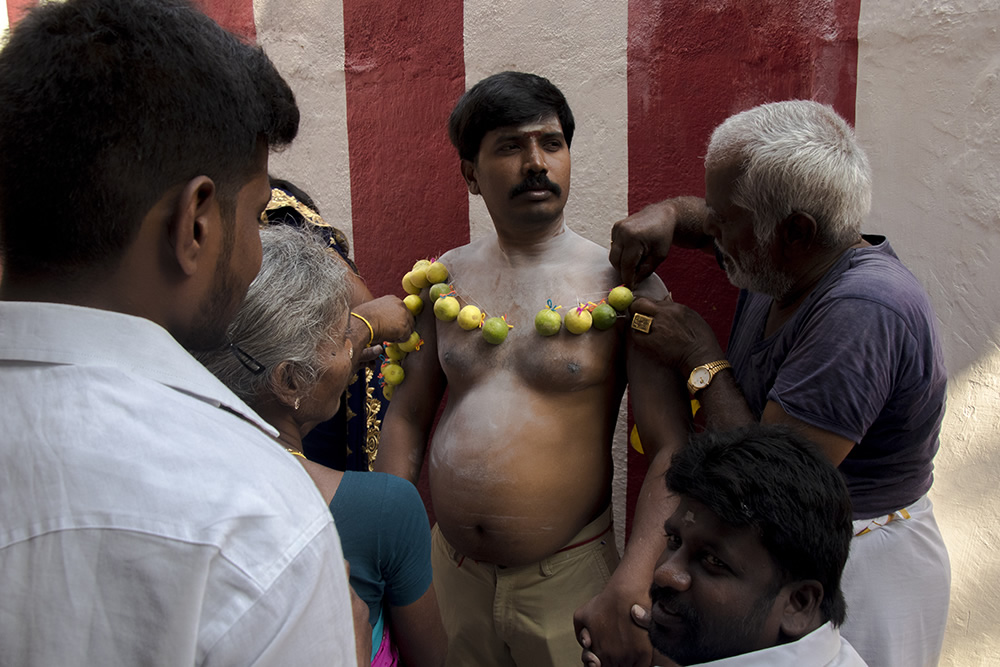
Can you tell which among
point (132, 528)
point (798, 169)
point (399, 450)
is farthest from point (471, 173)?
point (132, 528)

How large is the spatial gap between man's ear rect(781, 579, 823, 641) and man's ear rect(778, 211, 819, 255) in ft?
2.77

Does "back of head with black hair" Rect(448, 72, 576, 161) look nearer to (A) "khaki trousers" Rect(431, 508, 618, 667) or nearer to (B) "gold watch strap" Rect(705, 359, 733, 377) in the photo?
(B) "gold watch strap" Rect(705, 359, 733, 377)

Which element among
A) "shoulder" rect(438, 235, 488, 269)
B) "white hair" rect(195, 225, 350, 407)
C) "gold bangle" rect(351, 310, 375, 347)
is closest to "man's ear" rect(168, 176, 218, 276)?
"white hair" rect(195, 225, 350, 407)

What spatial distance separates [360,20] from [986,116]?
2353 millimetres

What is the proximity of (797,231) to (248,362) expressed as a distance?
4.16 feet

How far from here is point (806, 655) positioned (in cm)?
128

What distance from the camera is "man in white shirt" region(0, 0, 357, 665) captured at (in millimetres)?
676

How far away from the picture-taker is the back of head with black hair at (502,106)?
2178 millimetres

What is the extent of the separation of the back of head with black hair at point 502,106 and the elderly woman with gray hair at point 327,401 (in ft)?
2.58

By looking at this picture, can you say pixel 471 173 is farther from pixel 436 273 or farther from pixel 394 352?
pixel 394 352

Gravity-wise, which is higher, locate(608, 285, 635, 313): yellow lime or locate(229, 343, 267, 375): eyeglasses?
locate(229, 343, 267, 375): eyeglasses

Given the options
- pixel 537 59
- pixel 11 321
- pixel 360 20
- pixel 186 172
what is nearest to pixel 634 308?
pixel 537 59

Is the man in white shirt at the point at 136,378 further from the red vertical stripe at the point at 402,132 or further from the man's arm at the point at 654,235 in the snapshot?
the red vertical stripe at the point at 402,132

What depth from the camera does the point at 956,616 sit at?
2.23 metres
